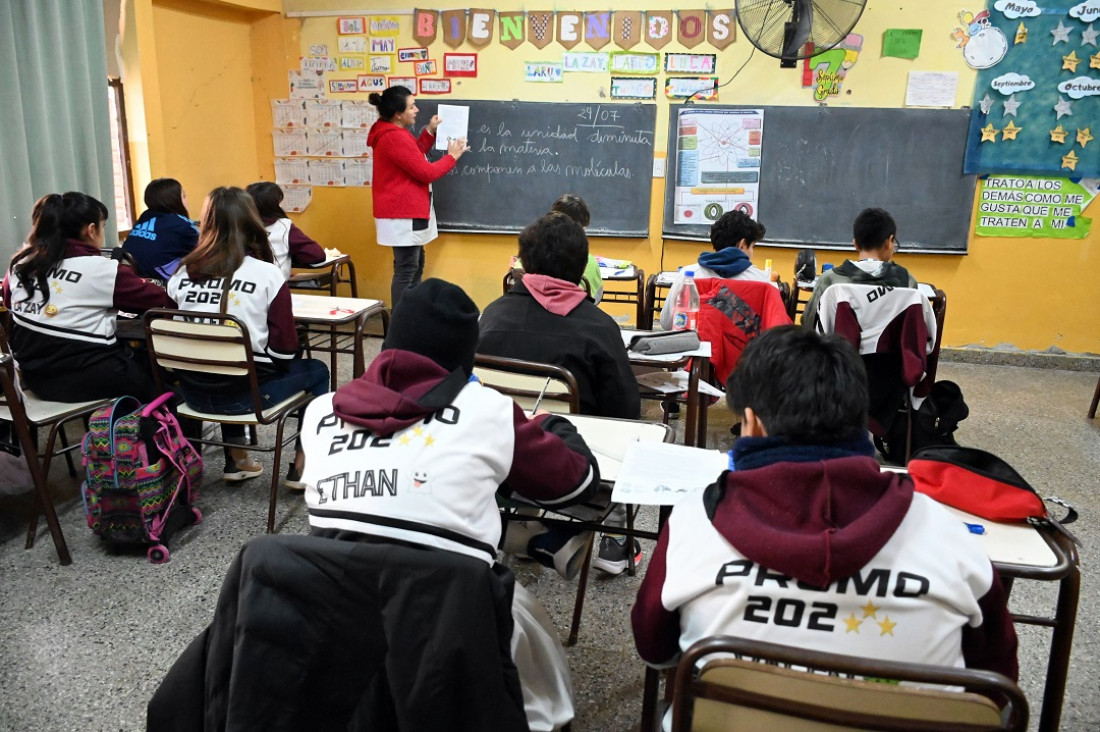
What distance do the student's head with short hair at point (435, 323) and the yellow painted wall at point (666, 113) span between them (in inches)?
149

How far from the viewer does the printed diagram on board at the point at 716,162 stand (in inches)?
192

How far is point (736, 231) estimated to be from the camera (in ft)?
11.4

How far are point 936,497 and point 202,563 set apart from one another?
2057 mm

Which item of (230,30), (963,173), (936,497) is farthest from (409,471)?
(230,30)

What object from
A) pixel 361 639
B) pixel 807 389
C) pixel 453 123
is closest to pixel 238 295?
pixel 361 639

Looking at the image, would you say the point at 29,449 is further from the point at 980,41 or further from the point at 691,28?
the point at 980,41

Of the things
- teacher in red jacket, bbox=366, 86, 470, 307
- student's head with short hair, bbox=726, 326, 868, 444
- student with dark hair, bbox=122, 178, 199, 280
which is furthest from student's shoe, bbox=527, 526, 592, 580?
teacher in red jacket, bbox=366, 86, 470, 307

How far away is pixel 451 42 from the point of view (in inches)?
200

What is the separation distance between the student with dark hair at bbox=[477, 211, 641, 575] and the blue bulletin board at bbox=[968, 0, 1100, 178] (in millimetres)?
3391

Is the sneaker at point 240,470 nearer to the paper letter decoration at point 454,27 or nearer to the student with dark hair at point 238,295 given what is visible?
the student with dark hair at point 238,295

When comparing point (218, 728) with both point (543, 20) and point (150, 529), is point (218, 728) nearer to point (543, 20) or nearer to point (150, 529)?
point (150, 529)

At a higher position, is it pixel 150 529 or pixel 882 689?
pixel 882 689

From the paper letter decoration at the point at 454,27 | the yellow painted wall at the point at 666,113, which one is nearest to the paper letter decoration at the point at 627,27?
the yellow painted wall at the point at 666,113

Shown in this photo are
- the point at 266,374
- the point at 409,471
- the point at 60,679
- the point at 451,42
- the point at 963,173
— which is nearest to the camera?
the point at 409,471
